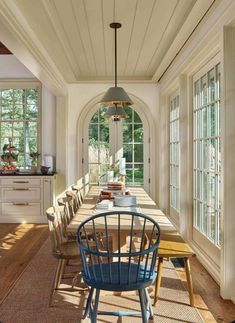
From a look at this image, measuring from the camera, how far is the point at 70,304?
9.53ft

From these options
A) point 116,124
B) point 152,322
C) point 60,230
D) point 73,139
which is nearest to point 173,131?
point 116,124

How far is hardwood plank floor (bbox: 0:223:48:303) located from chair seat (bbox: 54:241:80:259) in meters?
0.67

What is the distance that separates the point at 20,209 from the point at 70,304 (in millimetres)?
3774

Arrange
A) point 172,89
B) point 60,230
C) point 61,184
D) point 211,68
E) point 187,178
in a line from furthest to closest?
point 61,184 → point 172,89 → point 187,178 → point 211,68 → point 60,230

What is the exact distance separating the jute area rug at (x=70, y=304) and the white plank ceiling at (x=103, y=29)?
108 inches

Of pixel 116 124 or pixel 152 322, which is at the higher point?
pixel 116 124

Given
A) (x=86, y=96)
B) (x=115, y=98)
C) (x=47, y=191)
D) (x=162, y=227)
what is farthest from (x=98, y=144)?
(x=162, y=227)

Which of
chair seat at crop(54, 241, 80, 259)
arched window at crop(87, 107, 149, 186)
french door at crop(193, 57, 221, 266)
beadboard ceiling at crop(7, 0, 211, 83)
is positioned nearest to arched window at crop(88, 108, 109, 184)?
arched window at crop(87, 107, 149, 186)

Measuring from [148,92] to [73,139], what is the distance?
→ 5.77 ft

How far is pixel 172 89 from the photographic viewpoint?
231 inches

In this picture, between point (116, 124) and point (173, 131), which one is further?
point (116, 124)

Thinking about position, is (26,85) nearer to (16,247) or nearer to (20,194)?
(20,194)

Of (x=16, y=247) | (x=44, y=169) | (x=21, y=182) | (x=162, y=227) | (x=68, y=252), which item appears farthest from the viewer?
(x=44, y=169)

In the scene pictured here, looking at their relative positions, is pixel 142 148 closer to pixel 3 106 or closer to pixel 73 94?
pixel 73 94
